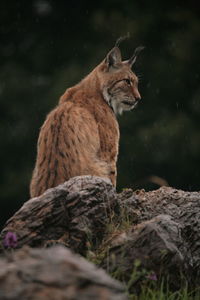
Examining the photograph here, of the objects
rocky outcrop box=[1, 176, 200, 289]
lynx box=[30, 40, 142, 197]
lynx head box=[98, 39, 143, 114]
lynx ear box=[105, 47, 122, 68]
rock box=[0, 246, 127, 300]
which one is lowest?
rock box=[0, 246, 127, 300]

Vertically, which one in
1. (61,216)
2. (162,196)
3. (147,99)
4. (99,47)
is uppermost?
(99,47)

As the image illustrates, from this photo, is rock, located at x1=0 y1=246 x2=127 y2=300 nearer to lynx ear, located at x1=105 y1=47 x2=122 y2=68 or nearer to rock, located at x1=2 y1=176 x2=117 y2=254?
rock, located at x1=2 y1=176 x2=117 y2=254

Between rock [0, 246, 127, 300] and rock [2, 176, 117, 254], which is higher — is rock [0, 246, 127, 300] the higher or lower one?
the lower one

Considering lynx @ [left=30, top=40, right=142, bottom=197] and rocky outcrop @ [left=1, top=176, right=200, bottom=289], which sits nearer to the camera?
rocky outcrop @ [left=1, top=176, right=200, bottom=289]

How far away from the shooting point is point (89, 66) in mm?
16406

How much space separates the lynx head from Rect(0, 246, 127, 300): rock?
5.16 metres

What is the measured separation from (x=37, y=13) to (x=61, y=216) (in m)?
14.2

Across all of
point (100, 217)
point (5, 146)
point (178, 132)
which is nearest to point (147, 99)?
point (178, 132)

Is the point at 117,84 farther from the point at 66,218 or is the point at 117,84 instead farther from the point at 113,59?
the point at 66,218

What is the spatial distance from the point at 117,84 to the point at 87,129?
4.71ft

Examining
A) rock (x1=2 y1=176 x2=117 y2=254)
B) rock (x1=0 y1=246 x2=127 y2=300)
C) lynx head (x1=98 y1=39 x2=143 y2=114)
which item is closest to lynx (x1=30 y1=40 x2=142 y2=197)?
lynx head (x1=98 y1=39 x2=143 y2=114)

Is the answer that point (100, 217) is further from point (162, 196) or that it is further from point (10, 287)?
point (10, 287)

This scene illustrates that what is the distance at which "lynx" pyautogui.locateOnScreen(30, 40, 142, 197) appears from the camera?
5.91 m

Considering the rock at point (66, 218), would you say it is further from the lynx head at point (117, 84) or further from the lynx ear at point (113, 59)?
the lynx ear at point (113, 59)
